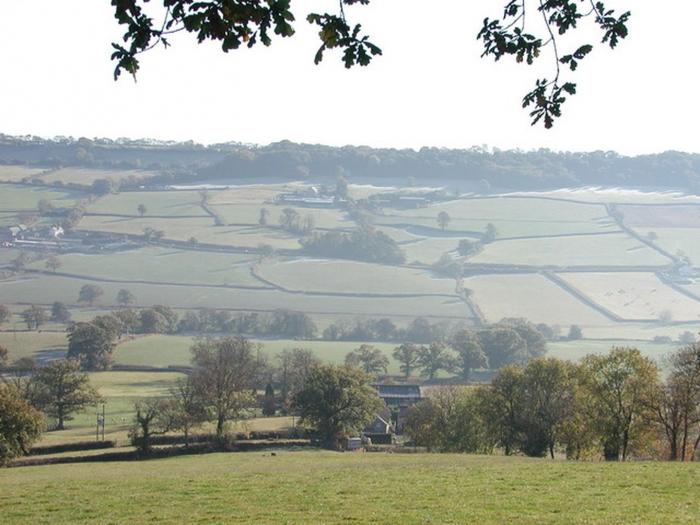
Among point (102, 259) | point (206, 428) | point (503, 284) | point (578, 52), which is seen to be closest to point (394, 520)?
point (578, 52)

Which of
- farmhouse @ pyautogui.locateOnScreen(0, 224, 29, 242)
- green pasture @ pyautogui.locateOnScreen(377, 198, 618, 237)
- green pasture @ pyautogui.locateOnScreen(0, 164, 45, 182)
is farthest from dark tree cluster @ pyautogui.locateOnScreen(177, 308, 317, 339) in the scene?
green pasture @ pyautogui.locateOnScreen(0, 164, 45, 182)

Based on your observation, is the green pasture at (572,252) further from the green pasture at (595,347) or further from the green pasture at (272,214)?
the green pasture at (595,347)

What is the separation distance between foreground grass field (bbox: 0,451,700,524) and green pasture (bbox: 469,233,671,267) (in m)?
113

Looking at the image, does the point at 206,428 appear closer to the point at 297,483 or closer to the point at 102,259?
the point at 297,483

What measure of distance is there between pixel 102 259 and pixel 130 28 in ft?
454

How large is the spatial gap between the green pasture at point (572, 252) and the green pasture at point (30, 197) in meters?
83.5

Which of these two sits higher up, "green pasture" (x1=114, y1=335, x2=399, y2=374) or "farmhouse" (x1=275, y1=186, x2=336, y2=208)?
"farmhouse" (x1=275, y1=186, x2=336, y2=208)

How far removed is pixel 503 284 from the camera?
12912 centimetres

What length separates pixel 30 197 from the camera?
17362 cm

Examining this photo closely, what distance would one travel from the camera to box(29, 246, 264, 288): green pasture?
129 metres

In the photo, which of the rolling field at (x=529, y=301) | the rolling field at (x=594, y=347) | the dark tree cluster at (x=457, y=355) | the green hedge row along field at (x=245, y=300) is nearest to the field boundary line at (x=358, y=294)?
the green hedge row along field at (x=245, y=300)

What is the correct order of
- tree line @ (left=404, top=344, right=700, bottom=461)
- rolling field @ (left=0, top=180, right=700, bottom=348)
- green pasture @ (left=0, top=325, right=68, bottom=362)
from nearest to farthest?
tree line @ (left=404, top=344, right=700, bottom=461), green pasture @ (left=0, top=325, right=68, bottom=362), rolling field @ (left=0, top=180, right=700, bottom=348)

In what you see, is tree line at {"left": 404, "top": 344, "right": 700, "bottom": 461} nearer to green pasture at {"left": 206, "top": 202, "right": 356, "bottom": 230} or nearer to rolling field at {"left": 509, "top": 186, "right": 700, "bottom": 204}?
green pasture at {"left": 206, "top": 202, "right": 356, "bottom": 230}

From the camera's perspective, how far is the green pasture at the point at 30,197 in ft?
553
